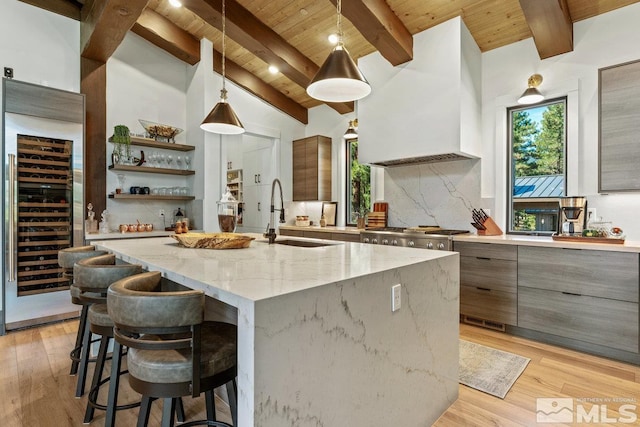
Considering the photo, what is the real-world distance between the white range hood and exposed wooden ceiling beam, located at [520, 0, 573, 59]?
0.63 metres

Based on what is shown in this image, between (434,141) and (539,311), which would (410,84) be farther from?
(539,311)

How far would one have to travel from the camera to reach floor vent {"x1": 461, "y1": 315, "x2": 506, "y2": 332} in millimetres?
3290

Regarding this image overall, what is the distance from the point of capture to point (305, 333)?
1190 mm

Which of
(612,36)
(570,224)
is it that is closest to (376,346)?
(570,224)

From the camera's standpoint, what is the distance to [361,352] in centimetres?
142

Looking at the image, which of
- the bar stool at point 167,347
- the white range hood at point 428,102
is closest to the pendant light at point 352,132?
the white range hood at point 428,102

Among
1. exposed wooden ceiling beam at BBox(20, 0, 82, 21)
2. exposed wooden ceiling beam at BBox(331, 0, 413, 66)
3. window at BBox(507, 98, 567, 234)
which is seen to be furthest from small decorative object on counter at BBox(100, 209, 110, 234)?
window at BBox(507, 98, 567, 234)

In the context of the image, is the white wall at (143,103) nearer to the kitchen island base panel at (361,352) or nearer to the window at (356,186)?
the window at (356,186)

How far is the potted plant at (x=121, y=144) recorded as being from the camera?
167 inches

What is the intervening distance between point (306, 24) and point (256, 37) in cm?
62

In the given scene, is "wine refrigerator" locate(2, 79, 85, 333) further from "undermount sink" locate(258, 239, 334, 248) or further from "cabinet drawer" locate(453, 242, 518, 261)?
"cabinet drawer" locate(453, 242, 518, 261)

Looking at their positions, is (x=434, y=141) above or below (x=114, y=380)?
above

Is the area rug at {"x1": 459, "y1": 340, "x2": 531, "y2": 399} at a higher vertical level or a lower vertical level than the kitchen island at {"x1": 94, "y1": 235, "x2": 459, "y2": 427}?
lower

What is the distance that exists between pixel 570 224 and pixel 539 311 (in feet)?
2.68
